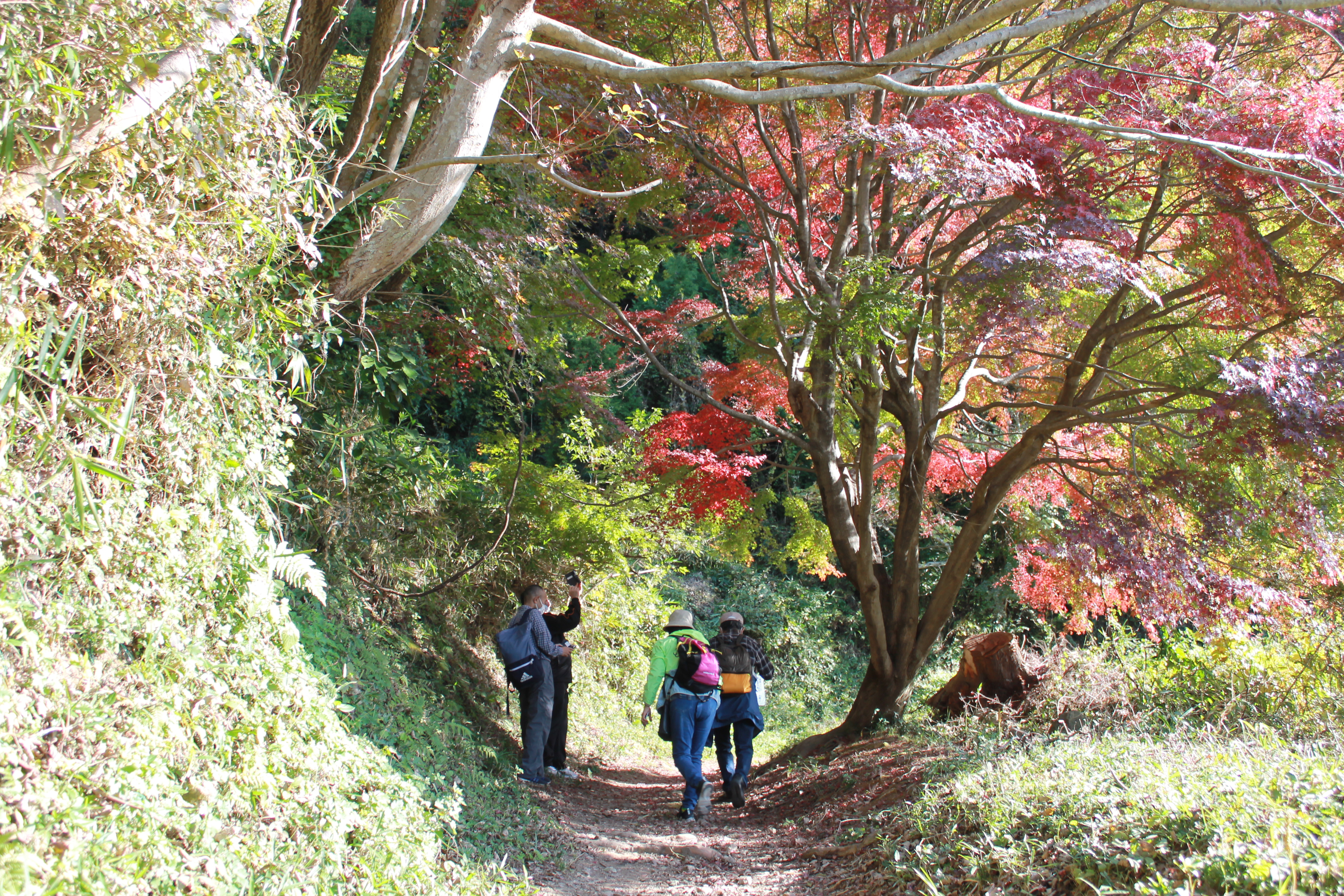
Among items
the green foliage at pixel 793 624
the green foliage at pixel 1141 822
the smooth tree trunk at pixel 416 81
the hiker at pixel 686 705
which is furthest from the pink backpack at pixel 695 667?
the green foliage at pixel 793 624

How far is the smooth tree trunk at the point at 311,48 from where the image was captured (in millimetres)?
3984

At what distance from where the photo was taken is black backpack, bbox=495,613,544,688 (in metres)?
6.49

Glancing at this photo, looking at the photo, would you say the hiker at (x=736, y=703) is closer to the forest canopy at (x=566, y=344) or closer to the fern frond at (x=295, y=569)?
the forest canopy at (x=566, y=344)

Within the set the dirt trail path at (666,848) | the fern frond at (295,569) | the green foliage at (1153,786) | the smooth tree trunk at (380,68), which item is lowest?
the dirt trail path at (666,848)

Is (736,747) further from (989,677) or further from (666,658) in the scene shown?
(989,677)

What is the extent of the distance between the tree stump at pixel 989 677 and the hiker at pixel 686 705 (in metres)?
2.35

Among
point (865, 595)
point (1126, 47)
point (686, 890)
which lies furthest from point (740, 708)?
point (1126, 47)

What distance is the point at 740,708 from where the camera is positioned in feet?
22.6

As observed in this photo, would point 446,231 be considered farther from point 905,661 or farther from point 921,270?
point 905,661

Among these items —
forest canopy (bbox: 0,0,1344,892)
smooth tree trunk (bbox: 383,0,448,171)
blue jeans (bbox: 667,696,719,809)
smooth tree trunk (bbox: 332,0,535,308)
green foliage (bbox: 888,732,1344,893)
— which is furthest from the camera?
blue jeans (bbox: 667,696,719,809)

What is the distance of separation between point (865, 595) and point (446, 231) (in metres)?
5.04

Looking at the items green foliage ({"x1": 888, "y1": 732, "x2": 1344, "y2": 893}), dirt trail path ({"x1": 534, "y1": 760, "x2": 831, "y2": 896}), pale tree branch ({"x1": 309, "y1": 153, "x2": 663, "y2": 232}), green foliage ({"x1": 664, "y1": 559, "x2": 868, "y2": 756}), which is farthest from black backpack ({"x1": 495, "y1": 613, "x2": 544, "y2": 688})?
green foliage ({"x1": 664, "y1": 559, "x2": 868, "y2": 756})

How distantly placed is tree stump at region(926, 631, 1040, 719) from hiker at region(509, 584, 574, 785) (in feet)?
11.7

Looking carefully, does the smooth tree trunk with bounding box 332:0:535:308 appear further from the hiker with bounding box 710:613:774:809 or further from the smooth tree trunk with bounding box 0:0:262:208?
the hiker with bounding box 710:613:774:809
